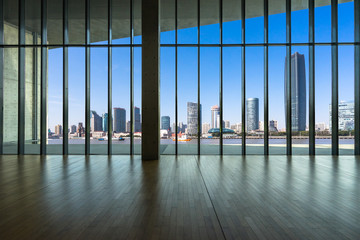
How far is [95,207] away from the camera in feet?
11.3

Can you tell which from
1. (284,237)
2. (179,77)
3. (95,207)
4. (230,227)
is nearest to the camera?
(284,237)

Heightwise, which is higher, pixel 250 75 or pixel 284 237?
pixel 250 75

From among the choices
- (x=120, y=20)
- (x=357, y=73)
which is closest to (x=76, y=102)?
(x=120, y=20)

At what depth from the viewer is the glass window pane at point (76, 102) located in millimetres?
Result: 9352

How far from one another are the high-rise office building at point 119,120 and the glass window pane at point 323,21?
852 centimetres

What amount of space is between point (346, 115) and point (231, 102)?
4.74m

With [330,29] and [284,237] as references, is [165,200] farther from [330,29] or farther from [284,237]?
[330,29]

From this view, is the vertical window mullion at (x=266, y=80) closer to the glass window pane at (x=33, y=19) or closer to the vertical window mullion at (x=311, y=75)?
the vertical window mullion at (x=311, y=75)

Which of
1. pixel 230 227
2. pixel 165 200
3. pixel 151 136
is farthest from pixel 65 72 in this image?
pixel 230 227

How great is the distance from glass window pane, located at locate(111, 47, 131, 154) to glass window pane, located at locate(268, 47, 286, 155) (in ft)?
19.1

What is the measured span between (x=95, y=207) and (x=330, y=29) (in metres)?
10.8

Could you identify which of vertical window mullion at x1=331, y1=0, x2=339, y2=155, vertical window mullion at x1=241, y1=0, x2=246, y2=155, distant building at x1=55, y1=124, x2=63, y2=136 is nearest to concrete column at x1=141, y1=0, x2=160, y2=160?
vertical window mullion at x1=241, y1=0, x2=246, y2=155

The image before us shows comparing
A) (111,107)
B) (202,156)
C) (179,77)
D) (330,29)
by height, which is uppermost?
(330,29)

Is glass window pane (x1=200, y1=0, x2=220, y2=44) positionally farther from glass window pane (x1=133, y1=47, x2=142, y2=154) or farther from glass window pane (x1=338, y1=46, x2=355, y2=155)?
glass window pane (x1=338, y1=46, x2=355, y2=155)
